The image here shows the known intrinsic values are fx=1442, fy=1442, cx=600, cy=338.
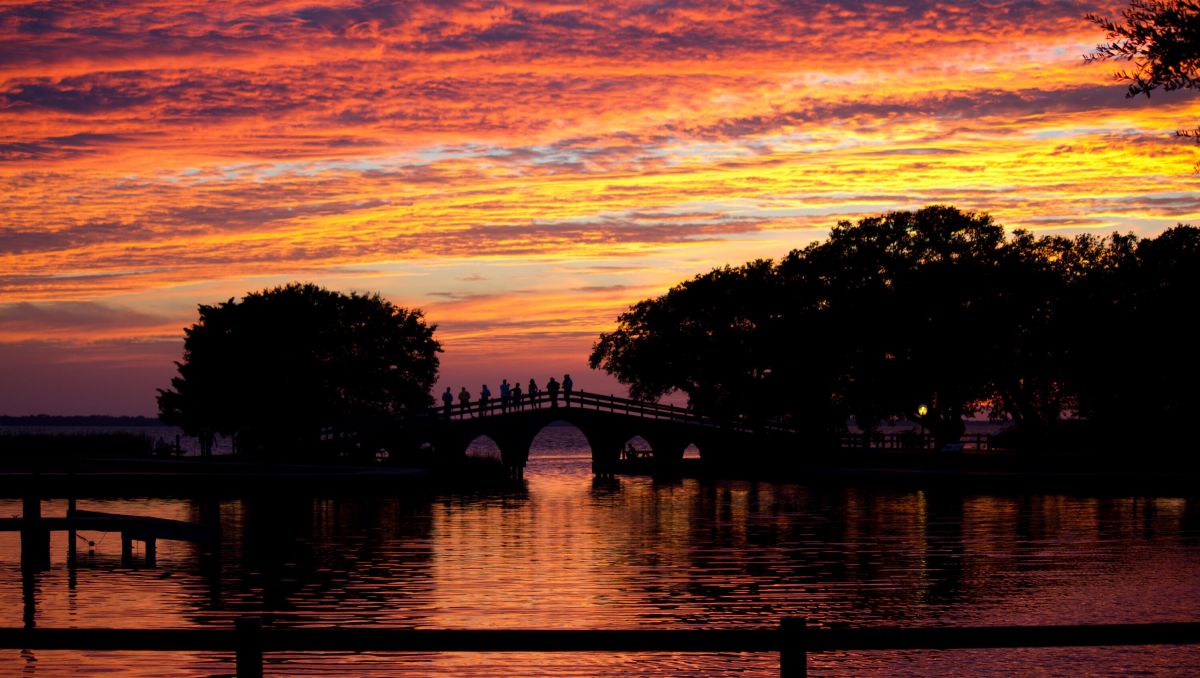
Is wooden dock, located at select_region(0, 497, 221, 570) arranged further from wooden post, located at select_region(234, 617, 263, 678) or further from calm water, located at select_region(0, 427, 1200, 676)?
wooden post, located at select_region(234, 617, 263, 678)

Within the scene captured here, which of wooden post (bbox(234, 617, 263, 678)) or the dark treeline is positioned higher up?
the dark treeline

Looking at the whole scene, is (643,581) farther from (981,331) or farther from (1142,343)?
(981,331)

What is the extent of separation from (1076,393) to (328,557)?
201 feet

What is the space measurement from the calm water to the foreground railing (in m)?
7.17

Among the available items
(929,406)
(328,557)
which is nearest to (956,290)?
(929,406)

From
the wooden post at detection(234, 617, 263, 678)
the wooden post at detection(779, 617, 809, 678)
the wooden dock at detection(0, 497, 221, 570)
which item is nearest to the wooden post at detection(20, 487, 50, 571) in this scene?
the wooden dock at detection(0, 497, 221, 570)

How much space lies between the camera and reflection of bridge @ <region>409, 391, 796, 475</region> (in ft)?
300

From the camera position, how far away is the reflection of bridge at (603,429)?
91.6 metres

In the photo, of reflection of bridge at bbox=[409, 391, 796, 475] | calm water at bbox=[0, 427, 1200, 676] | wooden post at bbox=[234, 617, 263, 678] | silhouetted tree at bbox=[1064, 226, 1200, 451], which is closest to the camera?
wooden post at bbox=[234, 617, 263, 678]

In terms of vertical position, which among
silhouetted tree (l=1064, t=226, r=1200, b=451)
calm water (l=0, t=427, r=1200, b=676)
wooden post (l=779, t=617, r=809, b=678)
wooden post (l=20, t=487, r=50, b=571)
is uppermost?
silhouetted tree (l=1064, t=226, r=1200, b=451)

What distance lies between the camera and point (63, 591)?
82.8 ft

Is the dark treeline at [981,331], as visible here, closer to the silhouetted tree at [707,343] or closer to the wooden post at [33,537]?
the silhouetted tree at [707,343]

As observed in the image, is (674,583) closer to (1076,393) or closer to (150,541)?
(150,541)

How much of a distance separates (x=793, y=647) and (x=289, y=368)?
89.3 metres
